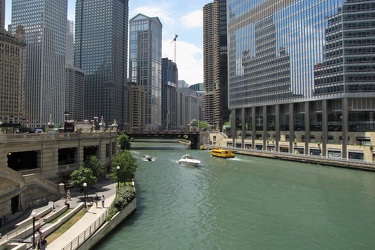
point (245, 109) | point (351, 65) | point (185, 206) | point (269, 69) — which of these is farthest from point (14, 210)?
point (245, 109)

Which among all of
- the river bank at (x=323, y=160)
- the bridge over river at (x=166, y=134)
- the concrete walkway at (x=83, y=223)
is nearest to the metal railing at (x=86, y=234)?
the concrete walkway at (x=83, y=223)

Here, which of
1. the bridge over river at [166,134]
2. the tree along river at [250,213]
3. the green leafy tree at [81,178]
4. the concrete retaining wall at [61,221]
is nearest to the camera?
the concrete retaining wall at [61,221]

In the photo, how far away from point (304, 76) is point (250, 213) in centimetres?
9167

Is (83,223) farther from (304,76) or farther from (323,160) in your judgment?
(304,76)

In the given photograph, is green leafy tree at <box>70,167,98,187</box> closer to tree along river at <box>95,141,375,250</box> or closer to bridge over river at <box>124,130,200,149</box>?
tree along river at <box>95,141,375,250</box>

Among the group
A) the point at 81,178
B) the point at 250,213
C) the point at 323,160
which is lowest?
the point at 250,213

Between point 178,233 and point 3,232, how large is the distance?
16130 mm

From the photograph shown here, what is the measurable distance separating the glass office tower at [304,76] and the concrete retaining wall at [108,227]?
73960 mm

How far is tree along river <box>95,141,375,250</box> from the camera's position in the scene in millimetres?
32344

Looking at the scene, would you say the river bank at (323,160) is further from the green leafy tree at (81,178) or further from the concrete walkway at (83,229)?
the concrete walkway at (83,229)

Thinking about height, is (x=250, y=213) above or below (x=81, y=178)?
below

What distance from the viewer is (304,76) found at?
400 feet

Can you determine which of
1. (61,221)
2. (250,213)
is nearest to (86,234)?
(61,221)

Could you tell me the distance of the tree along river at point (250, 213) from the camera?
32.3 meters
